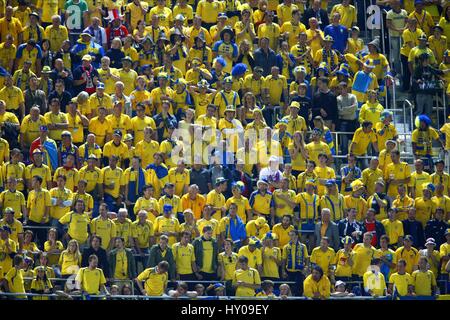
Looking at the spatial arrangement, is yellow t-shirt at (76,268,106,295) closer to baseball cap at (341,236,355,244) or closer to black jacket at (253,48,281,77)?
baseball cap at (341,236,355,244)

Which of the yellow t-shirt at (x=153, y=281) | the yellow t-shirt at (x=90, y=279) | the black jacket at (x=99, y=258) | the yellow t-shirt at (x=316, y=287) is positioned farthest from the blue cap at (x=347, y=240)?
the yellow t-shirt at (x=90, y=279)

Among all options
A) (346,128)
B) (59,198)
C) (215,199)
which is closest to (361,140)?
(346,128)

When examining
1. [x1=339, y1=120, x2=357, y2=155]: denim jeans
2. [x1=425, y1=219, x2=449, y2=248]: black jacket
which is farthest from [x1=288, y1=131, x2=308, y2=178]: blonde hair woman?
[x1=425, y1=219, x2=449, y2=248]: black jacket

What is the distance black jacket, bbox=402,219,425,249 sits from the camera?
93.0 feet

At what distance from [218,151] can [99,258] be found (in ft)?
9.80

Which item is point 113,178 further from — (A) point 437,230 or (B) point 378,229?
(A) point 437,230

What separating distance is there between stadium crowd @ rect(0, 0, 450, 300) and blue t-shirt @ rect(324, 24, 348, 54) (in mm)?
25

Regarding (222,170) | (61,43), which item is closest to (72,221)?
(222,170)

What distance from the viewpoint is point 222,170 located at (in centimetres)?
2847

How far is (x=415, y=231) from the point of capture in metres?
28.4

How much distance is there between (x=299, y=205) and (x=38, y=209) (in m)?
4.10

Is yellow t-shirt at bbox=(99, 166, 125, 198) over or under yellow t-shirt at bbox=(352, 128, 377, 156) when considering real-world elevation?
under

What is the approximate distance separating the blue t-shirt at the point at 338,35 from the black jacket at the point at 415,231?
4417mm

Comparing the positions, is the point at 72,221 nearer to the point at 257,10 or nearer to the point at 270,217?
the point at 270,217
